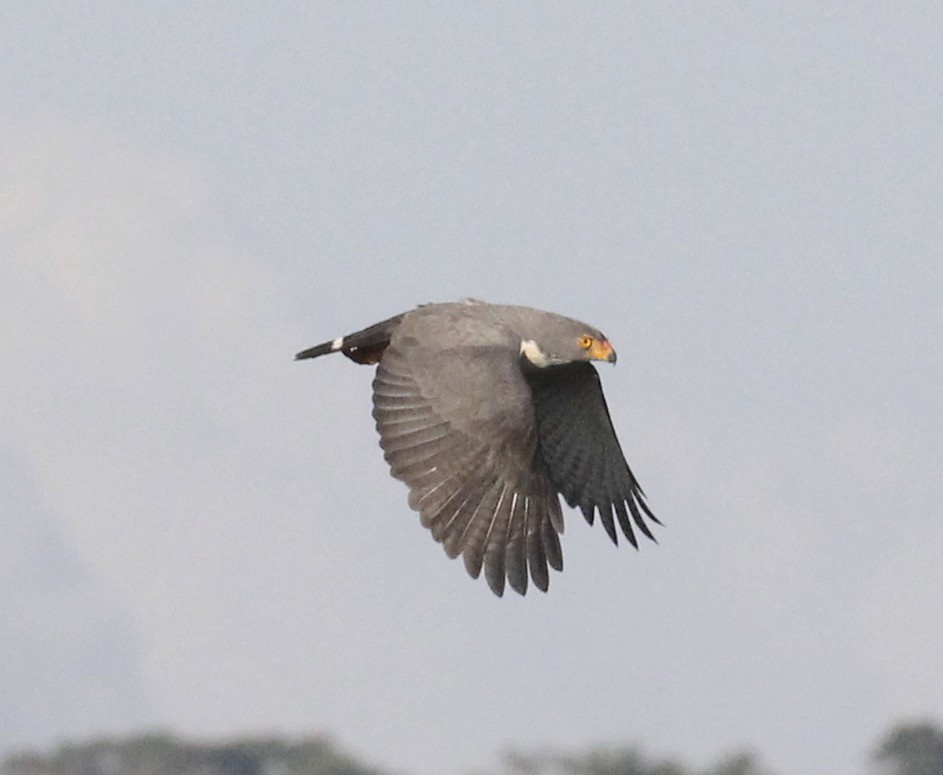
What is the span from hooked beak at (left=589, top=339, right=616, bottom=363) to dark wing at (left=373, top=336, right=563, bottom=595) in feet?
3.86

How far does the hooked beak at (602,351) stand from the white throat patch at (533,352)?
0.98ft

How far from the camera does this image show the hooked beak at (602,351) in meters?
16.0

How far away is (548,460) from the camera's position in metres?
17.0

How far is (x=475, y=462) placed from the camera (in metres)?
14.7

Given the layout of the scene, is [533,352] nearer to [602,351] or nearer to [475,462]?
[602,351]

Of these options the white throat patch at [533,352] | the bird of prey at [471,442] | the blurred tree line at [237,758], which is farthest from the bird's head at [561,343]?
the blurred tree line at [237,758]

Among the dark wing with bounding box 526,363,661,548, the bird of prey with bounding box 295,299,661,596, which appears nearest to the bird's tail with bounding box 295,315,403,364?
the bird of prey with bounding box 295,299,661,596

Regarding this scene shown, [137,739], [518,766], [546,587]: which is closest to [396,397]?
[546,587]

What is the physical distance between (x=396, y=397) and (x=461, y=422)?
0.44 m

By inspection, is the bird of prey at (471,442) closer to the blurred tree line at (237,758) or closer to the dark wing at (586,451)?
the dark wing at (586,451)

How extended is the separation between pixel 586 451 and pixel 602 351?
4.13 ft

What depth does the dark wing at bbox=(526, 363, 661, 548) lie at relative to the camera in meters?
16.9

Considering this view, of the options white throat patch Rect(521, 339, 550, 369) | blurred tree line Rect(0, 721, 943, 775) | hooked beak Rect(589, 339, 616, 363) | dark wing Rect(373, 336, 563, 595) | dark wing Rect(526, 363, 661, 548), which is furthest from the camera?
blurred tree line Rect(0, 721, 943, 775)

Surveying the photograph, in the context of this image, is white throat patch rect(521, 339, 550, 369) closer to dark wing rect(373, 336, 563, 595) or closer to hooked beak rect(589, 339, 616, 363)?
hooked beak rect(589, 339, 616, 363)
